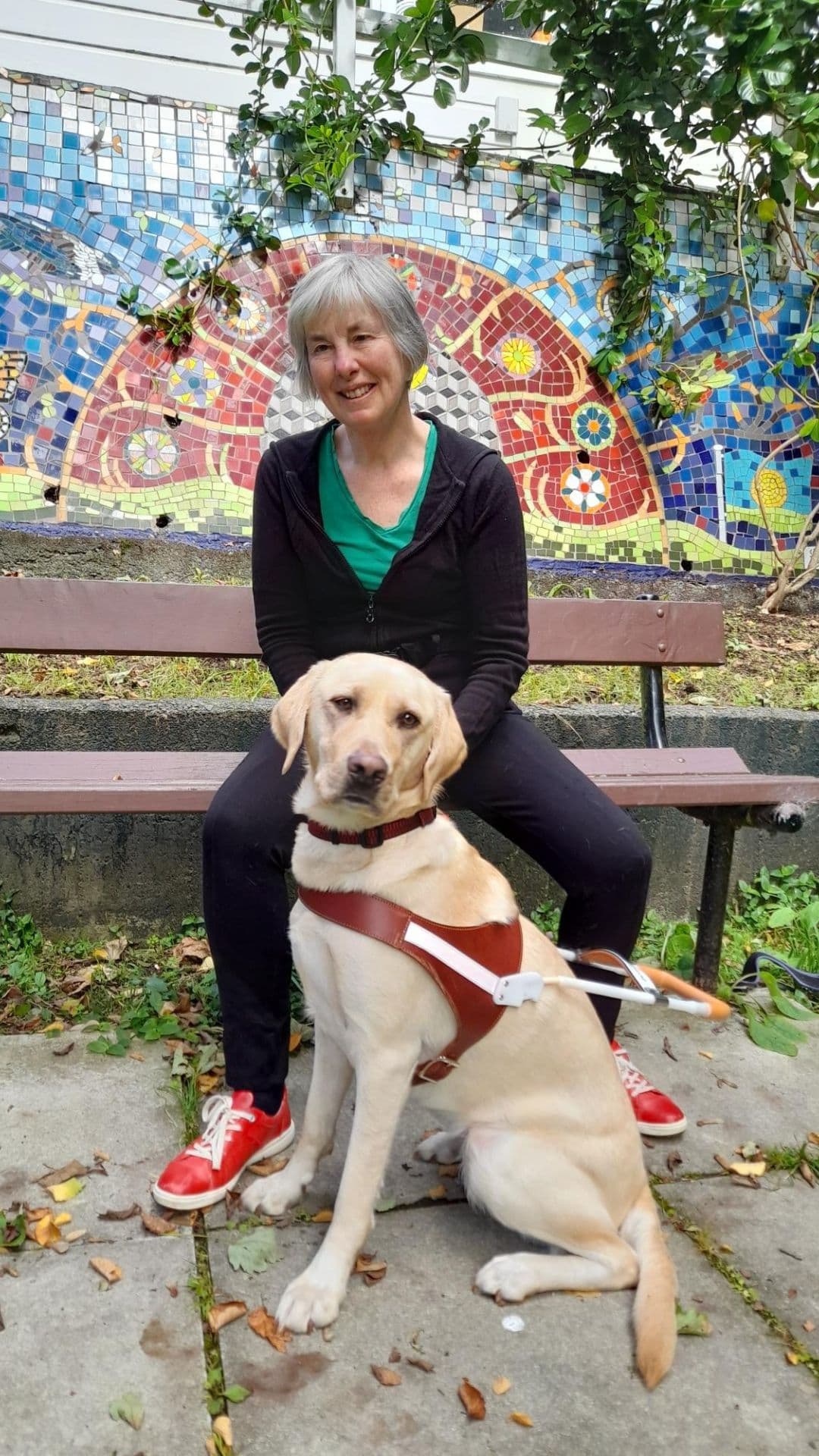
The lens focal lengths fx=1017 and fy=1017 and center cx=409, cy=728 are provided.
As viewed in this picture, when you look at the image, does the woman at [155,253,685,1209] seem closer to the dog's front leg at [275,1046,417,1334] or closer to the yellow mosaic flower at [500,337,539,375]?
the dog's front leg at [275,1046,417,1334]

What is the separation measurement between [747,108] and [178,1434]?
573cm

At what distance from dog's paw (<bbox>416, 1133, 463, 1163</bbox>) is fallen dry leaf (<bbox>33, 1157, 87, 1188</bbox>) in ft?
2.61

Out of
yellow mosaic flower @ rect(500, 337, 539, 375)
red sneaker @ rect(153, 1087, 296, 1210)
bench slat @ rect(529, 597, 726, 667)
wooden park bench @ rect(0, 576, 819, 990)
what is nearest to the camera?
red sneaker @ rect(153, 1087, 296, 1210)

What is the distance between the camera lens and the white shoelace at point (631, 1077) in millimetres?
2705

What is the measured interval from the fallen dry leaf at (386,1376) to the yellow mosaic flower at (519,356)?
4430 millimetres

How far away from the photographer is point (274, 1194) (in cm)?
223

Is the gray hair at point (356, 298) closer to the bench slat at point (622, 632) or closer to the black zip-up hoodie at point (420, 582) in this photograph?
the black zip-up hoodie at point (420, 582)

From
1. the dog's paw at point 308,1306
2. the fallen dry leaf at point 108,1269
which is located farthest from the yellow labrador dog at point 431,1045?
the fallen dry leaf at point 108,1269

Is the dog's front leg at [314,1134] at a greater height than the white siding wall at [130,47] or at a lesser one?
lesser

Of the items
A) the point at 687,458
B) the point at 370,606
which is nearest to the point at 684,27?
the point at 687,458

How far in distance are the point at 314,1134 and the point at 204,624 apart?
1.76 m

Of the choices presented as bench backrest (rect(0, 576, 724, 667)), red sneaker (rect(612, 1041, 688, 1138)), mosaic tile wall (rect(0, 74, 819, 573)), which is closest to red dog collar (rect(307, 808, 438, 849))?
red sneaker (rect(612, 1041, 688, 1138))

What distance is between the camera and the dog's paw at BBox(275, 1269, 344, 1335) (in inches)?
73.9

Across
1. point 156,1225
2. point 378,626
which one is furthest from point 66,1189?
point 378,626
